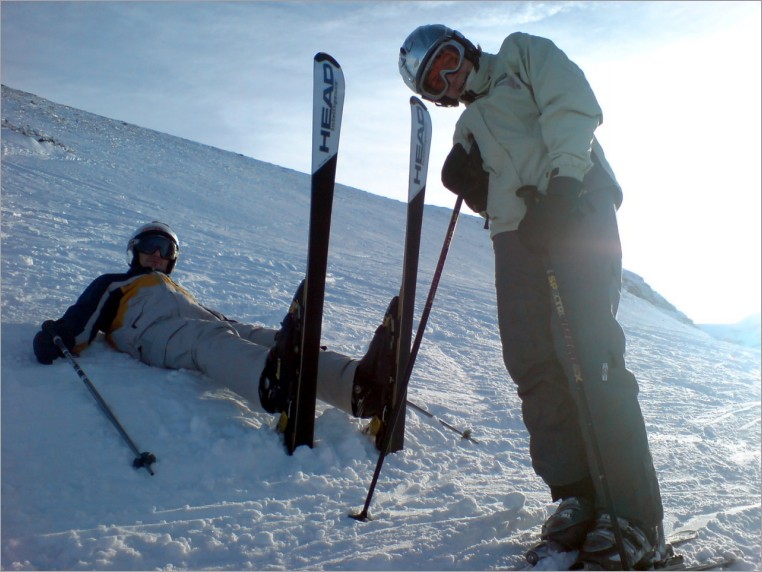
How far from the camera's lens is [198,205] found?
1184 cm

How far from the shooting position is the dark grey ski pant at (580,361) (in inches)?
85.4

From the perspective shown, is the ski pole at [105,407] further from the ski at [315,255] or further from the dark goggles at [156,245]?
the dark goggles at [156,245]

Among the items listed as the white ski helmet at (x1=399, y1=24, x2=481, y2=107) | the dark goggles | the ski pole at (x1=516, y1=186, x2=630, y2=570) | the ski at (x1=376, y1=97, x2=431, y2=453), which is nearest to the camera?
the ski pole at (x1=516, y1=186, x2=630, y2=570)

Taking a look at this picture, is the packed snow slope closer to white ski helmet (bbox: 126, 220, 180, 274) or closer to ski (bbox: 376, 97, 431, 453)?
ski (bbox: 376, 97, 431, 453)

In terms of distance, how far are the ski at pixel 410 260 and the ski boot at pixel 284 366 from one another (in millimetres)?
477

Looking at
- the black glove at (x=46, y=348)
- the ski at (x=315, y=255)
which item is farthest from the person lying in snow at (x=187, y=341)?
the ski at (x=315, y=255)

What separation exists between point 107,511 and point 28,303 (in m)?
2.77

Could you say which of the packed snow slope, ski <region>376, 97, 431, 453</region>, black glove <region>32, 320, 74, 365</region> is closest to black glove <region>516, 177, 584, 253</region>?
ski <region>376, 97, 431, 453</region>

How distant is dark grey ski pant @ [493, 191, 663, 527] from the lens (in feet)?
7.11

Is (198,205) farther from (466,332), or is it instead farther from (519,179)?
(519,179)

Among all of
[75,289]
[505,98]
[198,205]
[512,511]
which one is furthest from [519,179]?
[198,205]

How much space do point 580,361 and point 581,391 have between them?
102 mm

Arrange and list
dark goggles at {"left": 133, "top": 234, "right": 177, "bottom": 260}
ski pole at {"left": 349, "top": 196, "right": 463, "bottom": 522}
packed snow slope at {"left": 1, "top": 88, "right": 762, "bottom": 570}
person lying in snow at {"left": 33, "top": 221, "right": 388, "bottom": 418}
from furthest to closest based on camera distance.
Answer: dark goggles at {"left": 133, "top": 234, "right": 177, "bottom": 260}
person lying in snow at {"left": 33, "top": 221, "right": 388, "bottom": 418}
ski pole at {"left": 349, "top": 196, "right": 463, "bottom": 522}
packed snow slope at {"left": 1, "top": 88, "right": 762, "bottom": 570}

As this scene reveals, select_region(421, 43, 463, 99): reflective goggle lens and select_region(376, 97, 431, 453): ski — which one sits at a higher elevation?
select_region(421, 43, 463, 99): reflective goggle lens
